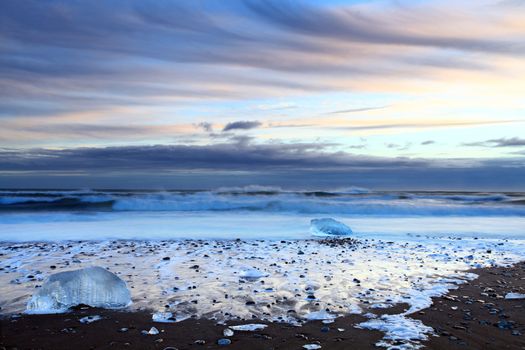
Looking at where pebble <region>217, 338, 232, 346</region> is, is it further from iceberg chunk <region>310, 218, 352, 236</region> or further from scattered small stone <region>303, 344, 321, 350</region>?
iceberg chunk <region>310, 218, 352, 236</region>

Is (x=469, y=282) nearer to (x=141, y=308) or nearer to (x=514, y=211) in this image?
(x=141, y=308)

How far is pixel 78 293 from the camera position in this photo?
17.0 feet

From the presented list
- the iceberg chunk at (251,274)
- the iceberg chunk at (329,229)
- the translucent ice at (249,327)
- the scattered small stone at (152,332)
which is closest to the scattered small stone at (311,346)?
the translucent ice at (249,327)

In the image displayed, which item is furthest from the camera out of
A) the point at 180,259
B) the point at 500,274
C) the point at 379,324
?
the point at 180,259

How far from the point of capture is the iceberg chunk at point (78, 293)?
16.4 feet

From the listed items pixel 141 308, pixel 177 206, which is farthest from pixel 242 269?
pixel 177 206

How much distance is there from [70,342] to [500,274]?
6.36 metres

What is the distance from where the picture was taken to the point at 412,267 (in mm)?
7805

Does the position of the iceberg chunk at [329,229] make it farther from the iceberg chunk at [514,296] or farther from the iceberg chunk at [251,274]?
the iceberg chunk at [514,296]

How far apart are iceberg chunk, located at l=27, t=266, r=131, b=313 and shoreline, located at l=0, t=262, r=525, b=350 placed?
173 mm

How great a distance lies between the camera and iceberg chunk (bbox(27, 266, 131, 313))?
5.01 metres

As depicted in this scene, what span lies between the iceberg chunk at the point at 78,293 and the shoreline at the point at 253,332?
0.17 meters

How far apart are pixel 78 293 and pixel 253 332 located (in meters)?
2.19

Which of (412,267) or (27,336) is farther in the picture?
(412,267)
